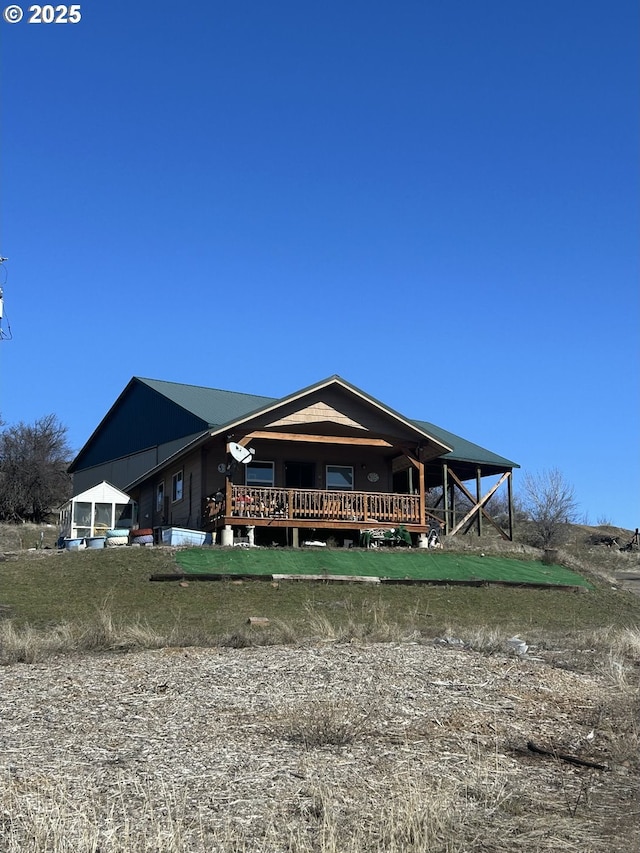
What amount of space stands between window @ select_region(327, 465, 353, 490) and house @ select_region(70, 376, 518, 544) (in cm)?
3

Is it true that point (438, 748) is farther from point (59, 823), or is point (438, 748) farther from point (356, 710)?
point (59, 823)

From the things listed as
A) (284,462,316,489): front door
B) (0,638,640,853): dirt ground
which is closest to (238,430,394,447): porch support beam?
(284,462,316,489): front door

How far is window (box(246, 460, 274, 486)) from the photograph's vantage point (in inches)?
1107

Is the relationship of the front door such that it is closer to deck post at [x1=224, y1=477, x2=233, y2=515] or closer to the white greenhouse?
deck post at [x1=224, y1=477, x2=233, y2=515]

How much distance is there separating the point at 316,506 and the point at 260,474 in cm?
317

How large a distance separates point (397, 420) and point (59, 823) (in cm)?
2236

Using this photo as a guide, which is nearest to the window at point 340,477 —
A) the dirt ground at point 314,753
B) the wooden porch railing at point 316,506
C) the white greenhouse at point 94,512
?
the wooden porch railing at point 316,506

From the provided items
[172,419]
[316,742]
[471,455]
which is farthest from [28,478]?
[316,742]

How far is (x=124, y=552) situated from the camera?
22297mm

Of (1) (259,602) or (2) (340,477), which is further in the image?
(2) (340,477)

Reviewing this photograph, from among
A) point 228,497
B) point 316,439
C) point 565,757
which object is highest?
point 316,439

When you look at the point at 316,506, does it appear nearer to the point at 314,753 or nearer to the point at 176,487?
the point at 176,487

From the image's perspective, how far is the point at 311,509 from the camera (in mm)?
25656

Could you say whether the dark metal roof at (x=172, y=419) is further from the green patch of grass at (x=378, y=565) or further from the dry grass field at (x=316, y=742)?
the dry grass field at (x=316, y=742)
